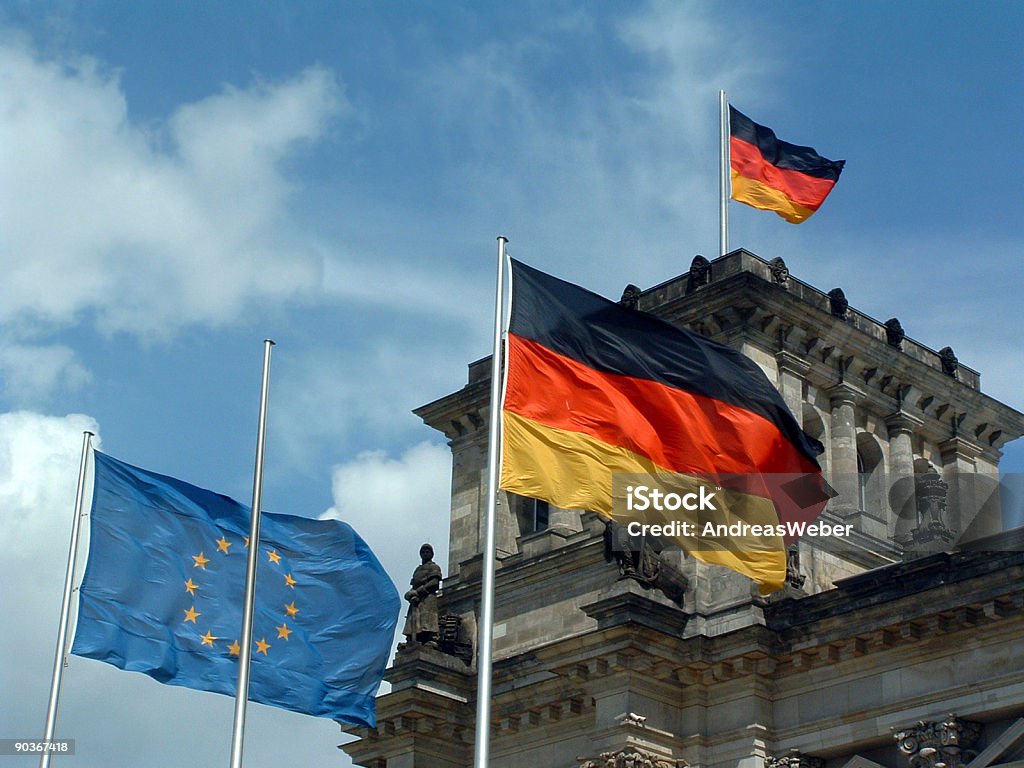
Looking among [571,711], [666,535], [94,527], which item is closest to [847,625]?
[571,711]

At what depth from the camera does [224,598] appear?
28.2m

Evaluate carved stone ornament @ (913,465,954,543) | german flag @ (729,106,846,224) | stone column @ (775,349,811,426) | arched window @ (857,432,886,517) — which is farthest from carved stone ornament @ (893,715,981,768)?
german flag @ (729,106,846,224)

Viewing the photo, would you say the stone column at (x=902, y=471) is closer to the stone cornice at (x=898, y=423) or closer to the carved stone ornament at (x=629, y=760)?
the stone cornice at (x=898, y=423)

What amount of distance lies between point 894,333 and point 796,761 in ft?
42.3

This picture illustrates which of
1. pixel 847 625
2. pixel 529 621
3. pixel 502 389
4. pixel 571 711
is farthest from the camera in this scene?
pixel 529 621

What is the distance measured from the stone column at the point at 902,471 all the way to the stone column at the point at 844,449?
1.41 meters

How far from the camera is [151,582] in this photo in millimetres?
27516

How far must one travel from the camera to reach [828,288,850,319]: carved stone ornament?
41.8 m

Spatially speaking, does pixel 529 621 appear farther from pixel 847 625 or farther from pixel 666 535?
pixel 666 535

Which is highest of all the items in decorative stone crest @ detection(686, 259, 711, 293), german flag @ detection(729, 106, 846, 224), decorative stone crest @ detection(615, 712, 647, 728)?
german flag @ detection(729, 106, 846, 224)

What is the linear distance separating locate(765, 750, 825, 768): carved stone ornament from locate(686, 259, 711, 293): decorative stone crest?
37.3 ft

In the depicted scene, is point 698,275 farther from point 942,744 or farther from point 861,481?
point 942,744

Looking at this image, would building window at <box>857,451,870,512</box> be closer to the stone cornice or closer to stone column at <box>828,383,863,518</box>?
stone column at <box>828,383,863,518</box>

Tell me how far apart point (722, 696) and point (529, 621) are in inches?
243
